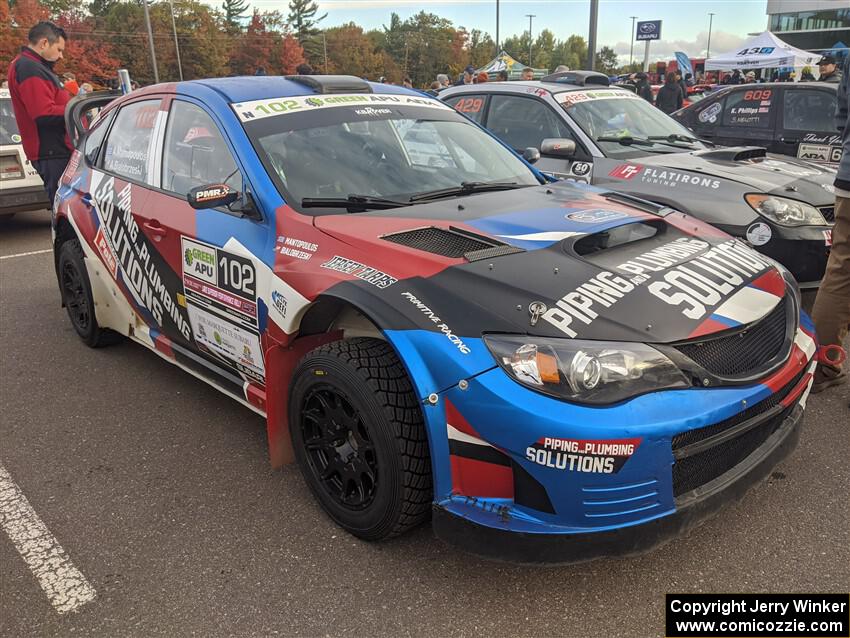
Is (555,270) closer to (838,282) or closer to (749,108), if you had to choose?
(838,282)

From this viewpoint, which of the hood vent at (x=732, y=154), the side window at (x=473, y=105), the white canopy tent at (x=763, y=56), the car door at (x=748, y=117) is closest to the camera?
the hood vent at (x=732, y=154)

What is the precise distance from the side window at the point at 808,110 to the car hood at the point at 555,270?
537 cm

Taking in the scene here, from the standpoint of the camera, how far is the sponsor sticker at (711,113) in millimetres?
7934

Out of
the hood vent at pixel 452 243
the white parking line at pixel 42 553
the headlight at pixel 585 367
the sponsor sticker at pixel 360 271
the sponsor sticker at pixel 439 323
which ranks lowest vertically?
the white parking line at pixel 42 553

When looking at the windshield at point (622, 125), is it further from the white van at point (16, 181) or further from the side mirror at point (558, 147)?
the white van at point (16, 181)

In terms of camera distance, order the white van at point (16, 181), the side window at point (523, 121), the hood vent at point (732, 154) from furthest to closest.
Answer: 1. the white van at point (16, 181)
2. the side window at point (523, 121)
3. the hood vent at point (732, 154)

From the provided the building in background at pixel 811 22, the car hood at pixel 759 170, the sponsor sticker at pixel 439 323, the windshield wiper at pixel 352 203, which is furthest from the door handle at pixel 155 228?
the building in background at pixel 811 22

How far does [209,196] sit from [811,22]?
66.9 m

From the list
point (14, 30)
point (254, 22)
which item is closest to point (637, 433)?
point (14, 30)

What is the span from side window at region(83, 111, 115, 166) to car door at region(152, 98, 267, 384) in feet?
3.35

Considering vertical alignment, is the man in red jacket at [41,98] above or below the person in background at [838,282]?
above

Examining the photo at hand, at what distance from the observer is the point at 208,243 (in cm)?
308

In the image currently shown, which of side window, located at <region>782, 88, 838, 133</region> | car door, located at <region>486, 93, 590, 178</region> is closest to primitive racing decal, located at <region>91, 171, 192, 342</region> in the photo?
car door, located at <region>486, 93, 590, 178</region>

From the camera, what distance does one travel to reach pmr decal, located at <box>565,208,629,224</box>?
2816mm
